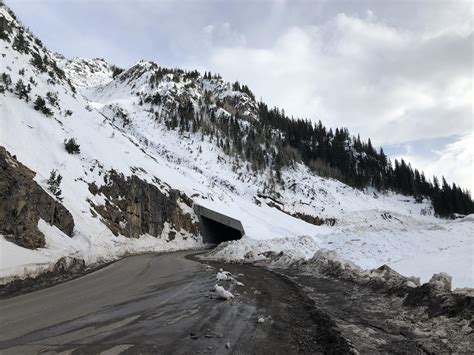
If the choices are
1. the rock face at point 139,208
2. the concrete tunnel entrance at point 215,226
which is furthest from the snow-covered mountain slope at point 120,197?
the concrete tunnel entrance at point 215,226

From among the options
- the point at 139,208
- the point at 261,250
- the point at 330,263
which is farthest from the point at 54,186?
the point at 330,263

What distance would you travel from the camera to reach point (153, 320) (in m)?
6.89

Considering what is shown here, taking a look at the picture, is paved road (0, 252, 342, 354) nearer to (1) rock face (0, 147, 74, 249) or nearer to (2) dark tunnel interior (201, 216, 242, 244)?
(1) rock face (0, 147, 74, 249)

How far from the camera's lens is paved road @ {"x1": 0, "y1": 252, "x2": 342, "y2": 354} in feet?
18.1

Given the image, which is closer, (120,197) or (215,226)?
(120,197)

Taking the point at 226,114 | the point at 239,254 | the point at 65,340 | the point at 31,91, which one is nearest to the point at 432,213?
the point at 226,114

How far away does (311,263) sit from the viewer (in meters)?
14.9

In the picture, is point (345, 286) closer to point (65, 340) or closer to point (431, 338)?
point (431, 338)

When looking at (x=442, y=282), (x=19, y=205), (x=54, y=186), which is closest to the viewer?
(x=442, y=282)

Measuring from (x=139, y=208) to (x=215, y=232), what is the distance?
1202cm

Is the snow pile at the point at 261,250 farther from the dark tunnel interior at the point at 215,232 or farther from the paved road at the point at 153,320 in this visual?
the dark tunnel interior at the point at 215,232

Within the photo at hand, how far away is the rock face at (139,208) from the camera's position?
77.2ft

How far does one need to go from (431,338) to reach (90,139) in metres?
26.3

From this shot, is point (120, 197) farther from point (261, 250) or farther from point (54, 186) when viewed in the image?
point (261, 250)
